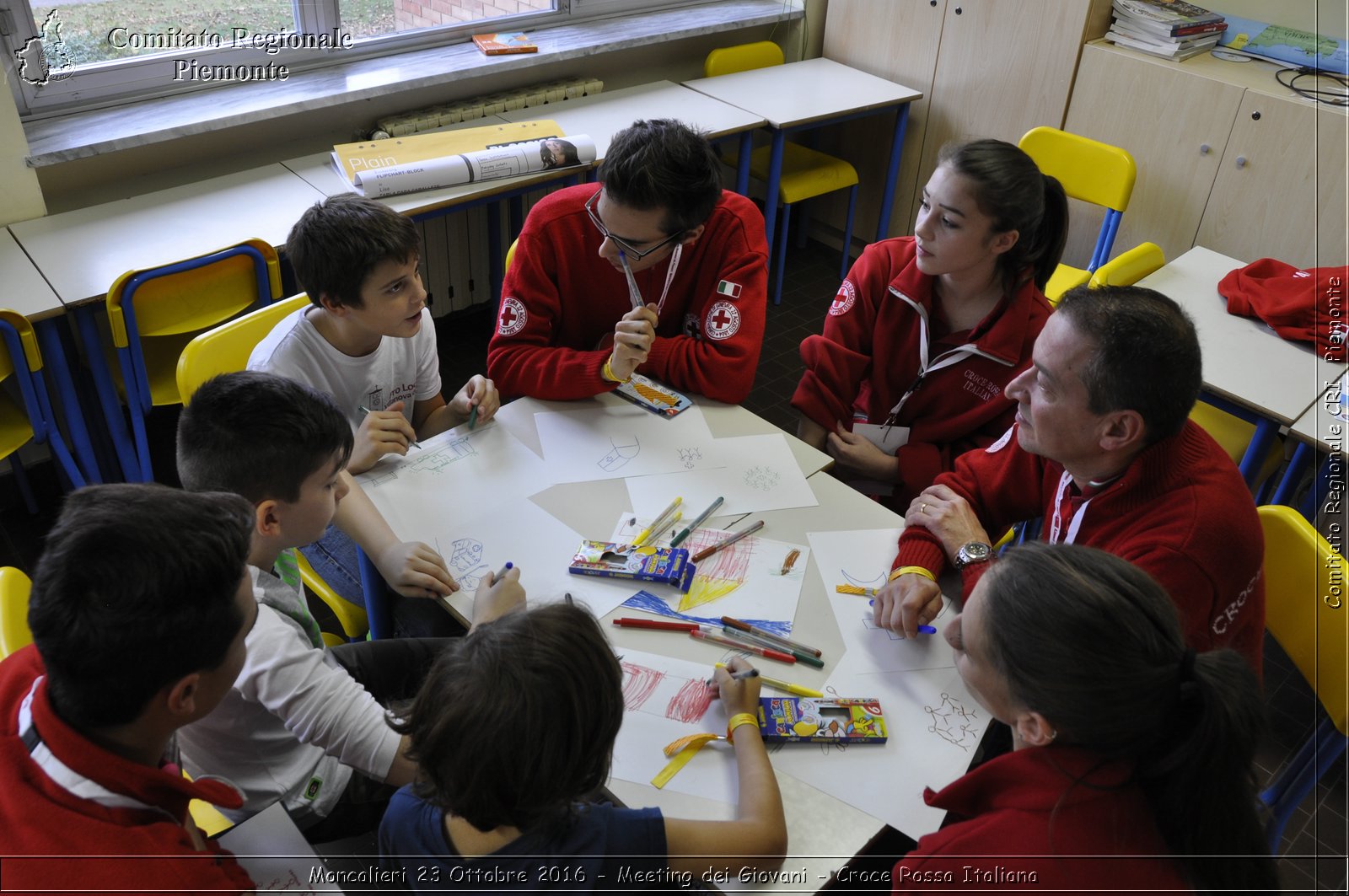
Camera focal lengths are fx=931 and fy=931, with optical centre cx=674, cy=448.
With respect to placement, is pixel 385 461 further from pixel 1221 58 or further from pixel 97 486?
pixel 1221 58

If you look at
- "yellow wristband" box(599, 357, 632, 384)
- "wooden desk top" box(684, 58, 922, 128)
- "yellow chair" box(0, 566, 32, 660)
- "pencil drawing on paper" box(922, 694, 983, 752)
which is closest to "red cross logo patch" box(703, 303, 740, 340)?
"yellow wristband" box(599, 357, 632, 384)

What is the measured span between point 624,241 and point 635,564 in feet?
2.76

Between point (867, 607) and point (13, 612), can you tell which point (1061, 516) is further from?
point (13, 612)

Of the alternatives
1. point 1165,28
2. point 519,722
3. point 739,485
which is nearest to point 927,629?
point 739,485

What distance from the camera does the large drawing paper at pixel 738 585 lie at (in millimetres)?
1547

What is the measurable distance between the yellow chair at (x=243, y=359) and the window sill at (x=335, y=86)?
1.28 meters

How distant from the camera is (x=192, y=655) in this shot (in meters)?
1.08

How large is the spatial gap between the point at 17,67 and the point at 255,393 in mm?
2170

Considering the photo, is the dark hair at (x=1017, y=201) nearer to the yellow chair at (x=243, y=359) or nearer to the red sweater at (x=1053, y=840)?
the red sweater at (x=1053, y=840)

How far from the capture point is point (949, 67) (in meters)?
4.11

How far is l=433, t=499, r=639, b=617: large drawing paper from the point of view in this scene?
5.15 feet

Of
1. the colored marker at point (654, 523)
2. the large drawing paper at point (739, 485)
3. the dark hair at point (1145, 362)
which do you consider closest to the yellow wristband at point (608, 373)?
the large drawing paper at point (739, 485)

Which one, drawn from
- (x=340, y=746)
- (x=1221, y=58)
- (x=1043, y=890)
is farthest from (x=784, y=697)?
(x=1221, y=58)

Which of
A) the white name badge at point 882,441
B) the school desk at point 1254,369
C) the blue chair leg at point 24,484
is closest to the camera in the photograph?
the white name badge at point 882,441
